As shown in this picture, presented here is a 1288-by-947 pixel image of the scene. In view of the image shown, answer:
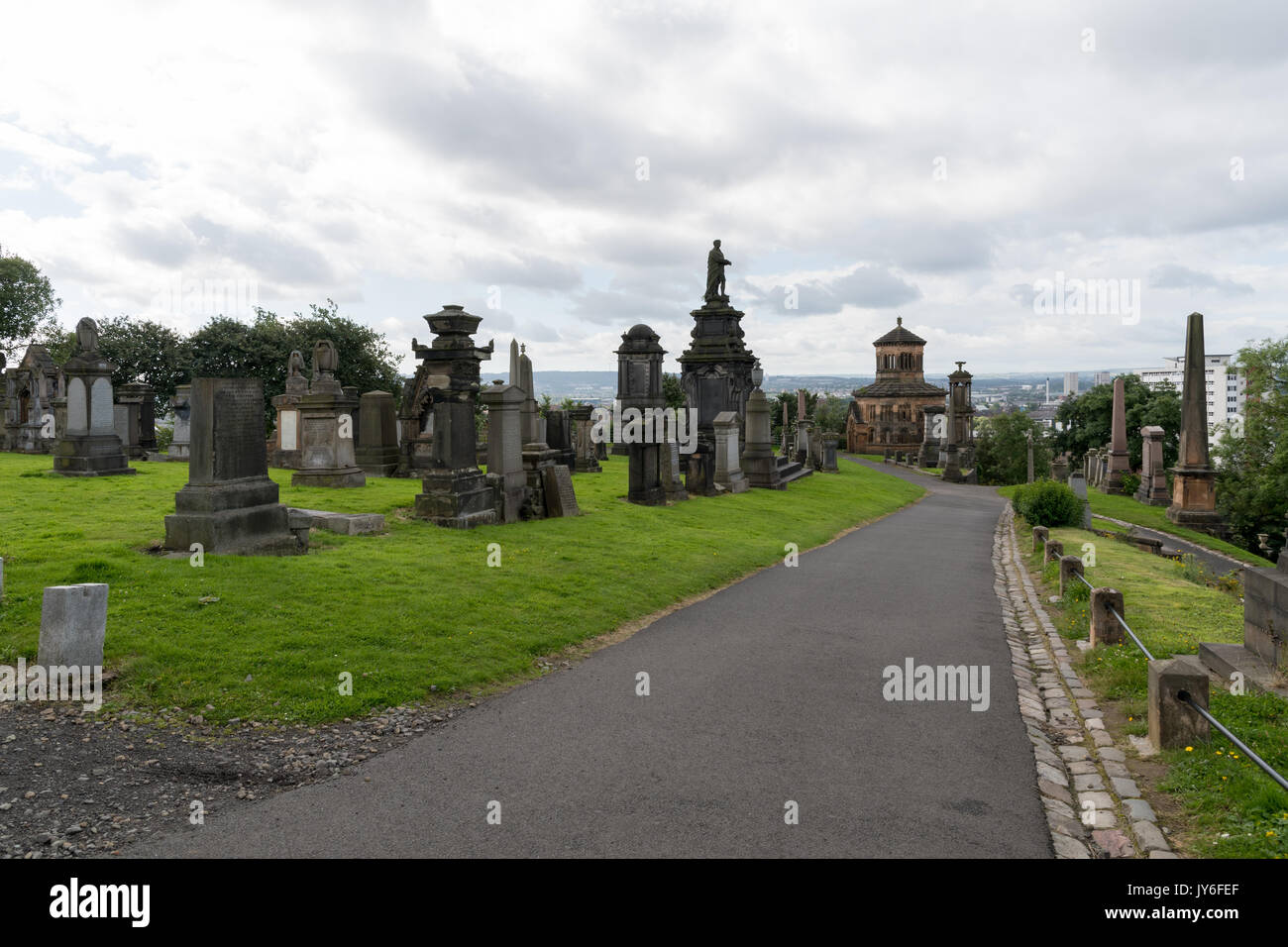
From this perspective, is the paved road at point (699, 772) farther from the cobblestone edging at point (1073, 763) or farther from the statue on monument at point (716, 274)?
the statue on monument at point (716, 274)

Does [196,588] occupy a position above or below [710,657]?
above

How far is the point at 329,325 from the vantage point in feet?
168

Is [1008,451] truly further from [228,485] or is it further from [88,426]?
[228,485]

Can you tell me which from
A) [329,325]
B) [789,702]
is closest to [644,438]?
[789,702]

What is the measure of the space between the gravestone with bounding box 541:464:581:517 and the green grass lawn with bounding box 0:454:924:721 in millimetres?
348

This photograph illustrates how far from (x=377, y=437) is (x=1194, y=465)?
2952 cm

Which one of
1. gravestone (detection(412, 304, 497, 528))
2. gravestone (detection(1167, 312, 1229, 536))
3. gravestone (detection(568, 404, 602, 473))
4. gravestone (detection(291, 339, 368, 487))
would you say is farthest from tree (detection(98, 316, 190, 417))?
gravestone (detection(1167, 312, 1229, 536))

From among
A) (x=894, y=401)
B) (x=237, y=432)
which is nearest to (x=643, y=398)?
(x=237, y=432)

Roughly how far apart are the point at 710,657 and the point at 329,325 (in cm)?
4841

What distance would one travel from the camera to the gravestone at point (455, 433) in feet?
48.6
